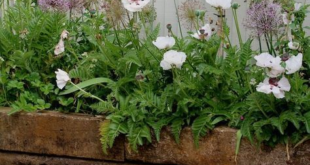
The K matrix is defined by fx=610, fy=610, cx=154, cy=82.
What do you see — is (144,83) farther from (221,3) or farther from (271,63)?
(271,63)

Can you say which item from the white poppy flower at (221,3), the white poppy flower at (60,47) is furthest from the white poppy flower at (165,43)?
the white poppy flower at (60,47)

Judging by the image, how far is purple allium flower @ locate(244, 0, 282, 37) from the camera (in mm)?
2740

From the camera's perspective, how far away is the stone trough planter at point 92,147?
8.82 ft

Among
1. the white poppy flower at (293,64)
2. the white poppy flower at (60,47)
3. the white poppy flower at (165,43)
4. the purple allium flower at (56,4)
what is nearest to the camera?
the white poppy flower at (293,64)

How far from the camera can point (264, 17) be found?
2.74m

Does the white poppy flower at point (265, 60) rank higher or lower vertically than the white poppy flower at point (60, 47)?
lower

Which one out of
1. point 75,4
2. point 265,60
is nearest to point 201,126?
point 265,60

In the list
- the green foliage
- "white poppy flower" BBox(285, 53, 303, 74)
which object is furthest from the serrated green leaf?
"white poppy flower" BBox(285, 53, 303, 74)

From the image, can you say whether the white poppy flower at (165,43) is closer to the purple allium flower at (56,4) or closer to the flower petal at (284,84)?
the flower petal at (284,84)

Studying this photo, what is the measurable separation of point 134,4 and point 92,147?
2.41ft

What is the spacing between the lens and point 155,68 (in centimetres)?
294

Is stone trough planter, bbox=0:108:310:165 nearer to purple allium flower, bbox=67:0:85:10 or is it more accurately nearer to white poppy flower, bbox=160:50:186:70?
white poppy flower, bbox=160:50:186:70

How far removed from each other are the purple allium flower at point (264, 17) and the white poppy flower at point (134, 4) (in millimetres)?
491

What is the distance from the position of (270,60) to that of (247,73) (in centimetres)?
26
